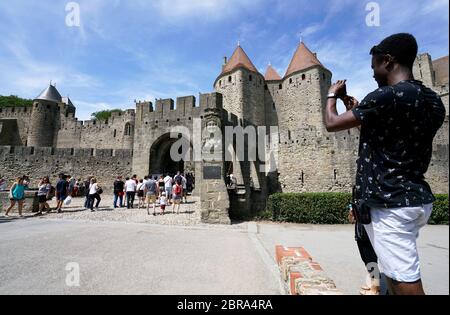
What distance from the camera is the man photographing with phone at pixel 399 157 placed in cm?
125

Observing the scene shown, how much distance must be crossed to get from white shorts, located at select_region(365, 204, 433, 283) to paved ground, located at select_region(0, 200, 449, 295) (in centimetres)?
29

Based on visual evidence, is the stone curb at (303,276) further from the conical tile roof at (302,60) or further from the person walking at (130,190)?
the conical tile roof at (302,60)

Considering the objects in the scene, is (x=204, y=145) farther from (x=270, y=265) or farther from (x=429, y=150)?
(x=429, y=150)

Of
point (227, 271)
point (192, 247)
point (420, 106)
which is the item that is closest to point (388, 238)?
point (420, 106)

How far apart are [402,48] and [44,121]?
36.7 meters

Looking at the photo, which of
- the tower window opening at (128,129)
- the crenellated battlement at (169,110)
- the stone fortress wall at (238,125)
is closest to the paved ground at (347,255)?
the stone fortress wall at (238,125)

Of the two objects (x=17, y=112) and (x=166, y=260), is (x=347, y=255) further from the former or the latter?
(x=17, y=112)

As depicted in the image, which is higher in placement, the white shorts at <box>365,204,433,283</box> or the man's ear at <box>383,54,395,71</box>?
the man's ear at <box>383,54,395,71</box>

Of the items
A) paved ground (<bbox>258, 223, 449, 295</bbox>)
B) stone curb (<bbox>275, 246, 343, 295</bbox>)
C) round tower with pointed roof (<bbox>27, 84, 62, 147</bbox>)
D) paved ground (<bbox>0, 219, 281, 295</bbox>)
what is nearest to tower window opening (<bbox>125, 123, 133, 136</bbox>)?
round tower with pointed roof (<bbox>27, 84, 62, 147</bbox>)

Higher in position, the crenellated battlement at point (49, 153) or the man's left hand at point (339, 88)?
the crenellated battlement at point (49, 153)

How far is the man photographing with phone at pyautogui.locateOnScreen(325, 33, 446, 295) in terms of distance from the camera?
125cm

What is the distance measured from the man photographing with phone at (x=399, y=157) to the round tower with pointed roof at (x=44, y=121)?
3610 centimetres

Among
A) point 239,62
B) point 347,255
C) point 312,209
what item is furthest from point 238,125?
point 239,62

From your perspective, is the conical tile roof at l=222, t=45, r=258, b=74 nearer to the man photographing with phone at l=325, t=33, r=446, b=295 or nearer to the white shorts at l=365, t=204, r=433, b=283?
the man photographing with phone at l=325, t=33, r=446, b=295
